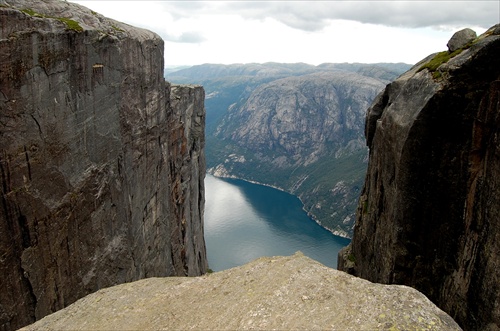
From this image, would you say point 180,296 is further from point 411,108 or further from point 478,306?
point 411,108

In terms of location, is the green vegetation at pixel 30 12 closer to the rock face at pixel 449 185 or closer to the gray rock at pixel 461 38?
the rock face at pixel 449 185

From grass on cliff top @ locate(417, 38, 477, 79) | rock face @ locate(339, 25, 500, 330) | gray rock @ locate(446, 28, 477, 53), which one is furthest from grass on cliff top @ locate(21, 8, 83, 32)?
gray rock @ locate(446, 28, 477, 53)

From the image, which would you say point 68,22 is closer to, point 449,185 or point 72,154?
point 72,154

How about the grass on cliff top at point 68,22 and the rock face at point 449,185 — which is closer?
the rock face at point 449,185

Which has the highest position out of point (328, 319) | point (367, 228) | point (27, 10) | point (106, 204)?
point (27, 10)

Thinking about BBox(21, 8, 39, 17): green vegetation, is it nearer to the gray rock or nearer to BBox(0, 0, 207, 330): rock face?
BBox(0, 0, 207, 330): rock face

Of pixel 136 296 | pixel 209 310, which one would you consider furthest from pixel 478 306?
pixel 136 296

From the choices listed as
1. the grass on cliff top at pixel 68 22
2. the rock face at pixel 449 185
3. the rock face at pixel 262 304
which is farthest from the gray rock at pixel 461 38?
the grass on cliff top at pixel 68 22
